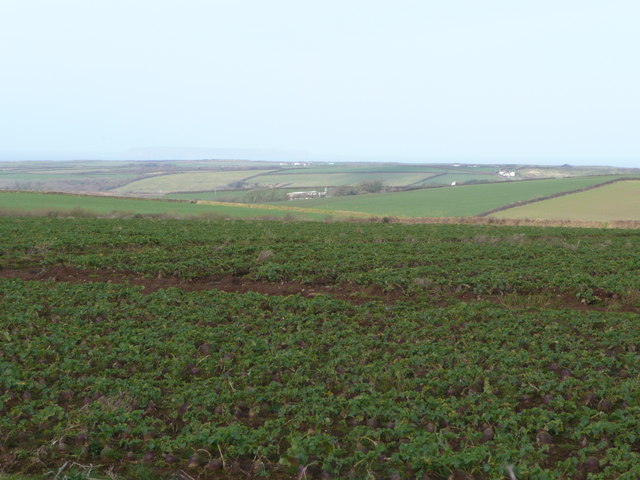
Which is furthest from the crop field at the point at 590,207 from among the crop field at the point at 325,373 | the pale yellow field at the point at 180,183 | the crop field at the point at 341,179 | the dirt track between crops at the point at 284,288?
the pale yellow field at the point at 180,183

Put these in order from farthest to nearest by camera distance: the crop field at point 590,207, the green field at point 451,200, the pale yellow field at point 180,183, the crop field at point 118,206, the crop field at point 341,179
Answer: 1. the crop field at point 341,179
2. the pale yellow field at point 180,183
3. the green field at point 451,200
4. the crop field at point 590,207
5. the crop field at point 118,206

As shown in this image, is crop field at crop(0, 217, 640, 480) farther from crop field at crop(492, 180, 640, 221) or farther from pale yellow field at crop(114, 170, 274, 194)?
pale yellow field at crop(114, 170, 274, 194)

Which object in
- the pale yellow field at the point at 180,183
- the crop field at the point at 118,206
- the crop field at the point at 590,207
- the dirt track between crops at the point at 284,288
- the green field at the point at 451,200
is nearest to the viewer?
the dirt track between crops at the point at 284,288

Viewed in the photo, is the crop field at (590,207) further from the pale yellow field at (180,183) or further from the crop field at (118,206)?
the pale yellow field at (180,183)

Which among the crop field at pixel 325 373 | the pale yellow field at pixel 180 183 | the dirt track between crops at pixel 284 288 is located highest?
the crop field at pixel 325 373

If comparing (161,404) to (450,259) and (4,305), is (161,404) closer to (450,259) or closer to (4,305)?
(4,305)

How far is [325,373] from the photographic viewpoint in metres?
8.27

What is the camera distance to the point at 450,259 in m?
18.1

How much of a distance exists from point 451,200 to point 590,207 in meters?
17.0

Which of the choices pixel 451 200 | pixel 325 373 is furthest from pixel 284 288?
pixel 451 200

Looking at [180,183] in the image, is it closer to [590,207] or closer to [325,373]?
[590,207]

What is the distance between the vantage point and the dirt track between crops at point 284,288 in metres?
13.3

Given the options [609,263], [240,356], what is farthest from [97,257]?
[609,263]

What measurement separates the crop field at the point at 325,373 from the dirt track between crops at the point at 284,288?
8 cm
